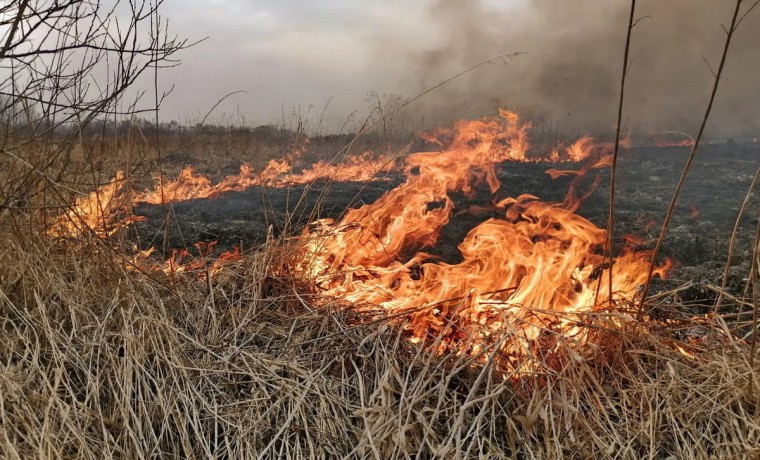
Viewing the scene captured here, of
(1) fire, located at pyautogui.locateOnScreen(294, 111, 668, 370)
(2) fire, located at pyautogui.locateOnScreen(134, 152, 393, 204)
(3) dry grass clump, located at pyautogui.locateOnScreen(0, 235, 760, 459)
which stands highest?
(2) fire, located at pyautogui.locateOnScreen(134, 152, 393, 204)

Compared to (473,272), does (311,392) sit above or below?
below

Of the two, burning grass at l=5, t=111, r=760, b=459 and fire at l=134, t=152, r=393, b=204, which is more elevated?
fire at l=134, t=152, r=393, b=204

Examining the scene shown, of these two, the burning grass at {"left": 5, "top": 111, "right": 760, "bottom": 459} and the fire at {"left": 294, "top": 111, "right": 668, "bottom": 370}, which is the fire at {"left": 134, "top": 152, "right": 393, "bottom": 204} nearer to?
the fire at {"left": 294, "top": 111, "right": 668, "bottom": 370}

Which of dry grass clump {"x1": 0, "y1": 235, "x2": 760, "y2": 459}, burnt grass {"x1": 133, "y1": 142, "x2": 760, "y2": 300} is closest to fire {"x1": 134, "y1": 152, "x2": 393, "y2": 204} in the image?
burnt grass {"x1": 133, "y1": 142, "x2": 760, "y2": 300}

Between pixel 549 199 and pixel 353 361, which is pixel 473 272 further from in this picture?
pixel 549 199

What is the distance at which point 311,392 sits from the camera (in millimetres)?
2023

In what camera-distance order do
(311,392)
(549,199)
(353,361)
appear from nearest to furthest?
(311,392), (353,361), (549,199)

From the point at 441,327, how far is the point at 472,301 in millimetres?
215

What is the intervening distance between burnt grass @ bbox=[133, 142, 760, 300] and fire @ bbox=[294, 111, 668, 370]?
35 centimetres

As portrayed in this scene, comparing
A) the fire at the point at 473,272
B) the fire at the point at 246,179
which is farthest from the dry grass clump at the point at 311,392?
the fire at the point at 246,179

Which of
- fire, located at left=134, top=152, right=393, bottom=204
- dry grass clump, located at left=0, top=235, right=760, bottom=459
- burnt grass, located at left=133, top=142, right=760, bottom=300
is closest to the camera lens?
dry grass clump, located at left=0, top=235, right=760, bottom=459

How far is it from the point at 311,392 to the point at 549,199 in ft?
19.1

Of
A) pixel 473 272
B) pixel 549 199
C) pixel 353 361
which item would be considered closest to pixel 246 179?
pixel 549 199

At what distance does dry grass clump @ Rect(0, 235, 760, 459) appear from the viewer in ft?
5.98
